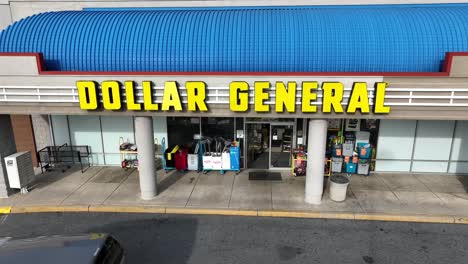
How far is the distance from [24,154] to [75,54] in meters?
4.42

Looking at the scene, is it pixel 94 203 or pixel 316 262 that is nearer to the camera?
pixel 316 262

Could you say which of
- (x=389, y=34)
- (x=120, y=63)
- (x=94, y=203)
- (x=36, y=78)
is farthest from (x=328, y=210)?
(x=36, y=78)

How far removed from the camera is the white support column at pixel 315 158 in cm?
1083

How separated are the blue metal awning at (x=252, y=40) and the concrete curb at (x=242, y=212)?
202 inches

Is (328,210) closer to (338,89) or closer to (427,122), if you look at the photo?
(338,89)

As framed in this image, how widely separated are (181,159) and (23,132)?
7741 millimetres

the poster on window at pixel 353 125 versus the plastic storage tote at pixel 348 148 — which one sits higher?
the poster on window at pixel 353 125

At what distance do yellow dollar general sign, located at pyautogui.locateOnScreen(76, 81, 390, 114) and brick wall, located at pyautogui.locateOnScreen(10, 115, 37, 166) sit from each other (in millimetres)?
6084

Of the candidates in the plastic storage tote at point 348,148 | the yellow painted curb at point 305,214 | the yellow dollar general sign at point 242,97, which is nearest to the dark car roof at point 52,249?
the yellow dollar general sign at point 242,97

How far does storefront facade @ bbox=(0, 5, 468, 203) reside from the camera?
33.7 ft

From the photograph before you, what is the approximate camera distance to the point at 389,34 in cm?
1172

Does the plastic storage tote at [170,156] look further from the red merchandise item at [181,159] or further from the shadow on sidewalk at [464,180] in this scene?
the shadow on sidewalk at [464,180]

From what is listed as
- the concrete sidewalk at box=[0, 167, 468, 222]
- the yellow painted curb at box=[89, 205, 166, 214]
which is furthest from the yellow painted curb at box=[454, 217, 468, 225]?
the yellow painted curb at box=[89, 205, 166, 214]

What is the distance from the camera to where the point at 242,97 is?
1048 cm
